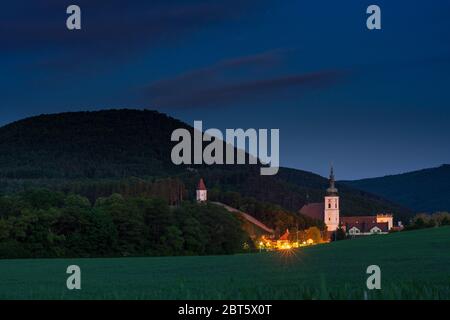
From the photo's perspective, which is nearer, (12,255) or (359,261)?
(359,261)

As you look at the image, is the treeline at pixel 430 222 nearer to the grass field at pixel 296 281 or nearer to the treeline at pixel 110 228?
the treeline at pixel 110 228

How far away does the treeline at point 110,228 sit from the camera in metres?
94.1

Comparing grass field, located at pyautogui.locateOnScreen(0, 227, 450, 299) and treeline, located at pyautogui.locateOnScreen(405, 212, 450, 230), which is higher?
treeline, located at pyautogui.locateOnScreen(405, 212, 450, 230)

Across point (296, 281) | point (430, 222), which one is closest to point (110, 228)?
point (430, 222)

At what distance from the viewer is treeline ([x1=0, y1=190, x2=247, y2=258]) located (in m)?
94.1

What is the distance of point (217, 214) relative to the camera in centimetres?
12238

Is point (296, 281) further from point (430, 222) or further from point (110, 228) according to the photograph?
point (430, 222)

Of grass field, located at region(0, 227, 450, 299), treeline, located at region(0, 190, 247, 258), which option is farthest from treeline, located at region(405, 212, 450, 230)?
grass field, located at region(0, 227, 450, 299)

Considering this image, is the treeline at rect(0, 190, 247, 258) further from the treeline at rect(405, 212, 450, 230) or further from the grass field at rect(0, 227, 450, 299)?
the grass field at rect(0, 227, 450, 299)

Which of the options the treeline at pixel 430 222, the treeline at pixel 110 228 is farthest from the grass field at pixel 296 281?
the treeline at pixel 430 222

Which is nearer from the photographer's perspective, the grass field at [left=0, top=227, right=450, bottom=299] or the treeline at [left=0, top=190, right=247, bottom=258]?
the grass field at [left=0, top=227, right=450, bottom=299]
